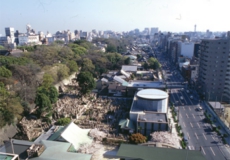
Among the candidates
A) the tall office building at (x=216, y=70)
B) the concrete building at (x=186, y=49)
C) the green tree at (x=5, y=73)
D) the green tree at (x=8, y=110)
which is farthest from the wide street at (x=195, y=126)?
the concrete building at (x=186, y=49)

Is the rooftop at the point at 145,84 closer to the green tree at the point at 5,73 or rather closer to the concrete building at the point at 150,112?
the concrete building at the point at 150,112

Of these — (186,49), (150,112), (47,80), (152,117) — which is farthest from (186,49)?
(47,80)

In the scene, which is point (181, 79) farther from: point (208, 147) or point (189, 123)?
point (208, 147)

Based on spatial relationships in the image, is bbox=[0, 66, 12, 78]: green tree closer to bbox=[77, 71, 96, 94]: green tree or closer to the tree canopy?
the tree canopy

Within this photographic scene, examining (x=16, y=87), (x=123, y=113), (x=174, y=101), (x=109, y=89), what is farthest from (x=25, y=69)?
(x=174, y=101)

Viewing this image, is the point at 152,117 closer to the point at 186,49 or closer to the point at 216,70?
the point at 216,70
